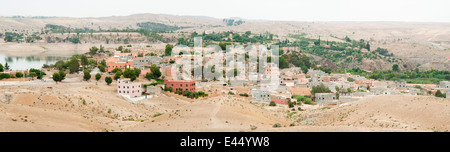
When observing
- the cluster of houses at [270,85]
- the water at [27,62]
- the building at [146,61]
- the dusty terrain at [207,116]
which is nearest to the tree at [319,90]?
the cluster of houses at [270,85]

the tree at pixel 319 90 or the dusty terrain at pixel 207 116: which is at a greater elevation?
the dusty terrain at pixel 207 116

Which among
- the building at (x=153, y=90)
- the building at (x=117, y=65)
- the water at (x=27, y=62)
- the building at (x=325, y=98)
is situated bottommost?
the building at (x=325, y=98)

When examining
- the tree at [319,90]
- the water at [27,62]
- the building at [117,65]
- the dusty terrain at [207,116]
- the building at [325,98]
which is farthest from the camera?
the water at [27,62]

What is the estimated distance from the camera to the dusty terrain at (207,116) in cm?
1238

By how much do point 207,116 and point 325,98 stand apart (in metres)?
14.5

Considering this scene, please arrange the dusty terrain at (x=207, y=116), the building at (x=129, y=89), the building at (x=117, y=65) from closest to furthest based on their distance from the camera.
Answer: the dusty terrain at (x=207, y=116) → the building at (x=129, y=89) → the building at (x=117, y=65)

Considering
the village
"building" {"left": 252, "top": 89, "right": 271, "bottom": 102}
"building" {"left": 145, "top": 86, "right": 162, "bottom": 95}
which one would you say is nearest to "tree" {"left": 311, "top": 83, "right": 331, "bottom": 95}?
the village

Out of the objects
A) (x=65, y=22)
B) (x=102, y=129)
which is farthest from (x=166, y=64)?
(x=65, y=22)

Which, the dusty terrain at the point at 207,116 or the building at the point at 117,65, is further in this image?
the building at the point at 117,65

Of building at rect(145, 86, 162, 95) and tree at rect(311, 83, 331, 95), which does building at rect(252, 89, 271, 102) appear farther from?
building at rect(145, 86, 162, 95)

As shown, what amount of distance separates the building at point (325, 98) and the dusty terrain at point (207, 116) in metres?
6.47

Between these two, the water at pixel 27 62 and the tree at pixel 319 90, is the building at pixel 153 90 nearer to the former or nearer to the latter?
the tree at pixel 319 90

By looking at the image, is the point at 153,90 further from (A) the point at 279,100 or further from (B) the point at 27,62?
(B) the point at 27,62
